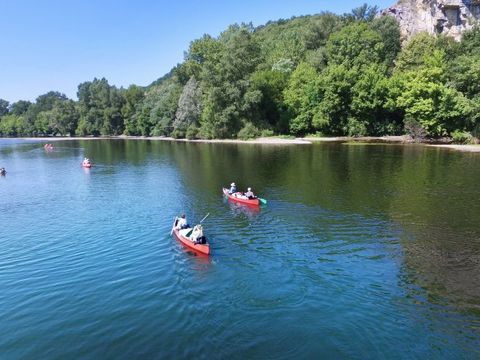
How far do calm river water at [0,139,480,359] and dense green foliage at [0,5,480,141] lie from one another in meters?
49.0

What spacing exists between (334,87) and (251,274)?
87.3 meters

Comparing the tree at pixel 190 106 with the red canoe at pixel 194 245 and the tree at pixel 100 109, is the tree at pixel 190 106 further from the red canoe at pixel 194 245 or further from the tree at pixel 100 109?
the red canoe at pixel 194 245

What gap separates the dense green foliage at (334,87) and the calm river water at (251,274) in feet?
161

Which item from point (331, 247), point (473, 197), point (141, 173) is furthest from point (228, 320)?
point (141, 173)

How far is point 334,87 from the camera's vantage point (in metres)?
102

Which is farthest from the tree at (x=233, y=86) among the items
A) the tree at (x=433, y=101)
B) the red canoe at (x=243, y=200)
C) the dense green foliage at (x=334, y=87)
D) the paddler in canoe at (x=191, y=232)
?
the paddler in canoe at (x=191, y=232)

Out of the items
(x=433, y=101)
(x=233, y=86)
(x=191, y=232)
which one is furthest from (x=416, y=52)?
(x=191, y=232)

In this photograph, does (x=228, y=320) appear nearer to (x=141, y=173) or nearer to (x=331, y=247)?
(x=331, y=247)

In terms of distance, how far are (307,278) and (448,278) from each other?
25.6 feet

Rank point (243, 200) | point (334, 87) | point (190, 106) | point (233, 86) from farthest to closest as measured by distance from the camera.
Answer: point (190, 106) → point (233, 86) → point (334, 87) → point (243, 200)

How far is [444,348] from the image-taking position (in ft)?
51.6

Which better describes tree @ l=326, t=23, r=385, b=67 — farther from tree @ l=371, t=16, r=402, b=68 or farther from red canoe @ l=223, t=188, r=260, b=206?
red canoe @ l=223, t=188, r=260, b=206

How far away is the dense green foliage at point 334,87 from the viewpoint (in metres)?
90.5

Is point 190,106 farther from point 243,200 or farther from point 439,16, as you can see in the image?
point 243,200
